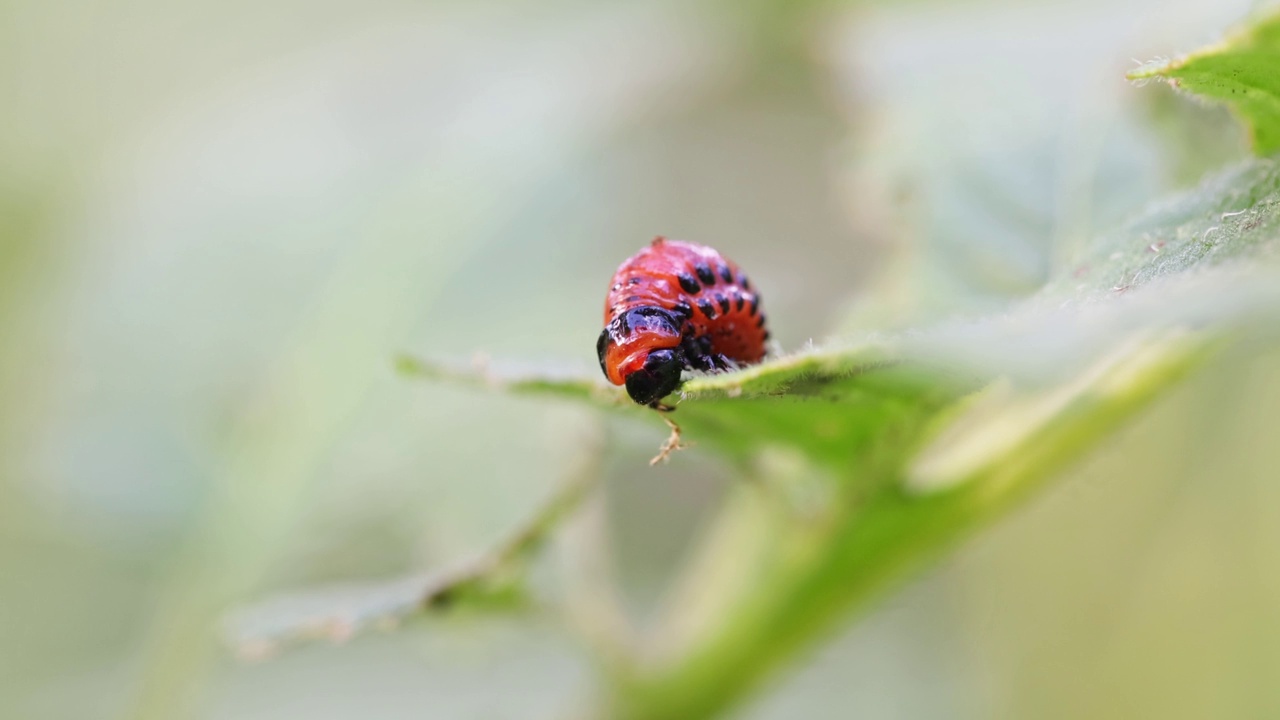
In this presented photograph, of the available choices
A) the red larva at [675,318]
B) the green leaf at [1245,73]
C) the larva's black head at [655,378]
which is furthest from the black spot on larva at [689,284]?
the green leaf at [1245,73]

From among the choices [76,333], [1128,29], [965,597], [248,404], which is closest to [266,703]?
[248,404]

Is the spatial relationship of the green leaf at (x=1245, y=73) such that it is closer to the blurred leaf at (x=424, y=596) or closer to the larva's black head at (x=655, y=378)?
the larva's black head at (x=655, y=378)

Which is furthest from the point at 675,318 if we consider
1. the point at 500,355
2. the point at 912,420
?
the point at 500,355

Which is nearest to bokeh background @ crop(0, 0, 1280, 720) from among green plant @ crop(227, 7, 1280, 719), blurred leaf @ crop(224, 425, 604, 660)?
blurred leaf @ crop(224, 425, 604, 660)

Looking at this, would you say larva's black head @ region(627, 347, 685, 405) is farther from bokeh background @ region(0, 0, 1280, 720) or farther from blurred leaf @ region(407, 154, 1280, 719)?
bokeh background @ region(0, 0, 1280, 720)

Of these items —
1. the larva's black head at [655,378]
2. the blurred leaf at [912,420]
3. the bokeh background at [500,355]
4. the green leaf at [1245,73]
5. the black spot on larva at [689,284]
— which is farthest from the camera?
the bokeh background at [500,355]
